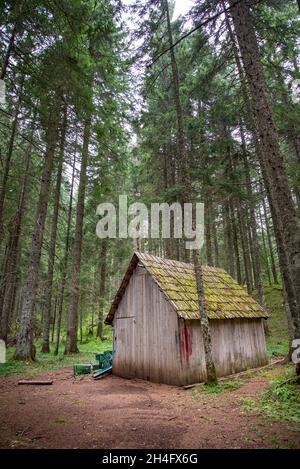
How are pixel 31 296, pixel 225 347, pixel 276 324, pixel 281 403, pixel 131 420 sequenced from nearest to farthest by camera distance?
pixel 131 420 → pixel 281 403 → pixel 225 347 → pixel 31 296 → pixel 276 324

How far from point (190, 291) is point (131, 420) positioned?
23.3ft

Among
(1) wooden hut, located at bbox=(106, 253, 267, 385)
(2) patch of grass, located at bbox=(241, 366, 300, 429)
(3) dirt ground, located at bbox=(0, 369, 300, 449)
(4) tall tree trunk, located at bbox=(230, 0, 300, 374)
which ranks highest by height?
(4) tall tree trunk, located at bbox=(230, 0, 300, 374)

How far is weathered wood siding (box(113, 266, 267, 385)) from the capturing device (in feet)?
35.1

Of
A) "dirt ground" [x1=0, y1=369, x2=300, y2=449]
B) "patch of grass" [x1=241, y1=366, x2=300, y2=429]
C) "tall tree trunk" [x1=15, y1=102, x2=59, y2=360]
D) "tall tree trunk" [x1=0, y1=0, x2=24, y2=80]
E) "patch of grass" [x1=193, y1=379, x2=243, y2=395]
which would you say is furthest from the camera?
"tall tree trunk" [x1=15, y1=102, x2=59, y2=360]

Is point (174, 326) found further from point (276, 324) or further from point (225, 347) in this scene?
point (276, 324)

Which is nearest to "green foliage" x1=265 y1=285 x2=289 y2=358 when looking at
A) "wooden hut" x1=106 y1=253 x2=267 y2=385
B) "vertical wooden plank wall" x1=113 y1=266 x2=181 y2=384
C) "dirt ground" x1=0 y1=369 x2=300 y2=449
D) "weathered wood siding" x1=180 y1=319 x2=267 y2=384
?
"weathered wood siding" x1=180 y1=319 x2=267 y2=384

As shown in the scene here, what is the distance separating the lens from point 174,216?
19047 millimetres

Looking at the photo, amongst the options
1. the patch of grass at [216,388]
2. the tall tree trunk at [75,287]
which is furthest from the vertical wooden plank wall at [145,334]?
the tall tree trunk at [75,287]

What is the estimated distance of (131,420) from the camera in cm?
622

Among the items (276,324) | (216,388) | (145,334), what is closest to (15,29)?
(145,334)

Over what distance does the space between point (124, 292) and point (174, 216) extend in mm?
7535

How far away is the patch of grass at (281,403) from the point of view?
5.64 metres

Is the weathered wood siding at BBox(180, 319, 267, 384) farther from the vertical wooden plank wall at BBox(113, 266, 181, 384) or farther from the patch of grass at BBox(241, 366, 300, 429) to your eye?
the patch of grass at BBox(241, 366, 300, 429)

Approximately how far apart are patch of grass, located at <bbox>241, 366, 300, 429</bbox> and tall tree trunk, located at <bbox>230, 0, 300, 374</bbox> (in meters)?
0.61
